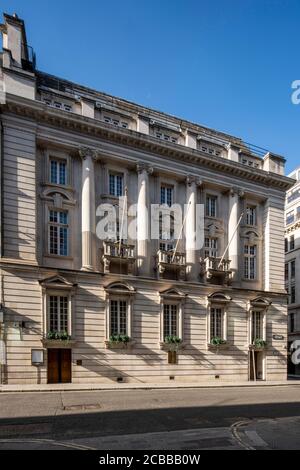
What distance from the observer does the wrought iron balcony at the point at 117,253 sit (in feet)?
91.5

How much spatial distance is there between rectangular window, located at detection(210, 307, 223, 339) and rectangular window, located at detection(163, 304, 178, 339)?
11.4 ft

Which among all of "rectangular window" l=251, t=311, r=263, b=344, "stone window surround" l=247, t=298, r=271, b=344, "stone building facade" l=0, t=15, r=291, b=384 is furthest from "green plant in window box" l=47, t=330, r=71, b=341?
"rectangular window" l=251, t=311, r=263, b=344

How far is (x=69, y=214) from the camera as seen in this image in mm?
28266

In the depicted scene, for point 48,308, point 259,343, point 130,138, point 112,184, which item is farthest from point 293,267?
point 48,308

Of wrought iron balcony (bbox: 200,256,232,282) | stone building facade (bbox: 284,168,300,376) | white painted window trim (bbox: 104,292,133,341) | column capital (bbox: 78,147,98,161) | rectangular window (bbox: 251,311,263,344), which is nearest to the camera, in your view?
white painted window trim (bbox: 104,292,133,341)

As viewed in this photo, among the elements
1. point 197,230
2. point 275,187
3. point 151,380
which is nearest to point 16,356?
point 151,380

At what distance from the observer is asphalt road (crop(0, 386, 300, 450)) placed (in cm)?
914

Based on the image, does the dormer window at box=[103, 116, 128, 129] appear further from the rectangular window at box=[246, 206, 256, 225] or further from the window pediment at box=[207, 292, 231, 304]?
the window pediment at box=[207, 292, 231, 304]

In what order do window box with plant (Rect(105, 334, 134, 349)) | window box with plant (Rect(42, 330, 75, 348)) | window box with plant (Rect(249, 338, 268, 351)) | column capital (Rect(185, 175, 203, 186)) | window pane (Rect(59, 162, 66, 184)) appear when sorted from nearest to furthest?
Result: 1. window box with plant (Rect(42, 330, 75, 348))
2. window box with plant (Rect(105, 334, 134, 349))
3. window pane (Rect(59, 162, 66, 184))
4. column capital (Rect(185, 175, 203, 186))
5. window box with plant (Rect(249, 338, 268, 351))

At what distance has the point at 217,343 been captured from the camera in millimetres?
30812

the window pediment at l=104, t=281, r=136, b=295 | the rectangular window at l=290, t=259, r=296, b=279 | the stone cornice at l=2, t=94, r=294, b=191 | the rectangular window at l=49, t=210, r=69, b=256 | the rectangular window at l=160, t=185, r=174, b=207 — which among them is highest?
the stone cornice at l=2, t=94, r=294, b=191

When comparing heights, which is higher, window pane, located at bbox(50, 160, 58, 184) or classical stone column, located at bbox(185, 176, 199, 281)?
window pane, located at bbox(50, 160, 58, 184)

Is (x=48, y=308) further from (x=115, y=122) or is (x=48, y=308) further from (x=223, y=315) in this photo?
(x=115, y=122)
